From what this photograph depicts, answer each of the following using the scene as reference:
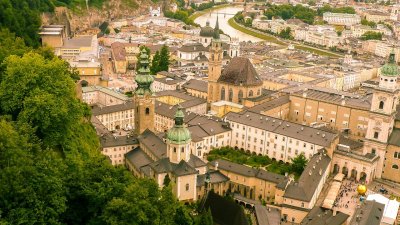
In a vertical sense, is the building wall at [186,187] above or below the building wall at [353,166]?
above

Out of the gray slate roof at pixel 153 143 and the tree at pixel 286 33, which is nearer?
the gray slate roof at pixel 153 143

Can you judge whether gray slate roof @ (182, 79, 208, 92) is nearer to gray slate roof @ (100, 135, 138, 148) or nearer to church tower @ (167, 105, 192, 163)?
gray slate roof @ (100, 135, 138, 148)

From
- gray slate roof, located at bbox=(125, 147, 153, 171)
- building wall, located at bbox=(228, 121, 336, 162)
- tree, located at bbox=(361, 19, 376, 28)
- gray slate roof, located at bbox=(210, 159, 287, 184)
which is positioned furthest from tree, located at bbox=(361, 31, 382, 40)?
gray slate roof, located at bbox=(125, 147, 153, 171)

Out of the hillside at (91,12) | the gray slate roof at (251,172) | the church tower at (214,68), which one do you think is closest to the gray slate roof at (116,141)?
the gray slate roof at (251,172)

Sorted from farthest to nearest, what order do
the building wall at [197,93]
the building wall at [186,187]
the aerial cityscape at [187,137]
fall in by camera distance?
the building wall at [197,93], the building wall at [186,187], the aerial cityscape at [187,137]

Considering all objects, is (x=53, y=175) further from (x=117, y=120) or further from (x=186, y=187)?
(x=117, y=120)

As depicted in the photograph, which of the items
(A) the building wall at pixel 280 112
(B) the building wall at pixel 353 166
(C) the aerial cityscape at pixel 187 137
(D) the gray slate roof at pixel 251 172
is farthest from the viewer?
(A) the building wall at pixel 280 112

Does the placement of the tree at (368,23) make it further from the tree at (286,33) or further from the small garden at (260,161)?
the small garden at (260,161)

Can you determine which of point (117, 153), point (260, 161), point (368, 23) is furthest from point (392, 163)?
point (368, 23)
